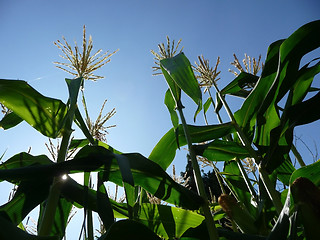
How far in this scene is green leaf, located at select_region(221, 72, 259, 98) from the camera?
4.30ft

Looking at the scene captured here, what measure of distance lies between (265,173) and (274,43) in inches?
20.6

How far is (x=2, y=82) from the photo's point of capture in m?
1.02

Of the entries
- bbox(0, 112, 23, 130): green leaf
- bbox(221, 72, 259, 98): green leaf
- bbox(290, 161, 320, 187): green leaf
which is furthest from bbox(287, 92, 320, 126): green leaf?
bbox(0, 112, 23, 130): green leaf

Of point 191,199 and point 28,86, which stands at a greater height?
point 28,86

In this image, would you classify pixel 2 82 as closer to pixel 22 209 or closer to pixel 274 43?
pixel 22 209

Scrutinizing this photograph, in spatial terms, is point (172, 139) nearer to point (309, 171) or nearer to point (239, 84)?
point (239, 84)

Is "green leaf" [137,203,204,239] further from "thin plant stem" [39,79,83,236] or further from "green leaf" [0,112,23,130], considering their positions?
"green leaf" [0,112,23,130]

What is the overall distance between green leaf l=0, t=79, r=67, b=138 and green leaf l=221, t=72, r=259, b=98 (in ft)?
2.57

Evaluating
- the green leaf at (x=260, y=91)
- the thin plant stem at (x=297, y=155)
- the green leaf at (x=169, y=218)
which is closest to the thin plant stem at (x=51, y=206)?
the green leaf at (x=169, y=218)

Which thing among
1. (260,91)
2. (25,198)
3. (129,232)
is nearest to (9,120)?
(25,198)

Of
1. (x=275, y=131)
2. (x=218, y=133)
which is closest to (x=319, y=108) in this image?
(x=275, y=131)

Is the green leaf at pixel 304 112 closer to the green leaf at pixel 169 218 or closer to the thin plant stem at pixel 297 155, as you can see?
the thin plant stem at pixel 297 155

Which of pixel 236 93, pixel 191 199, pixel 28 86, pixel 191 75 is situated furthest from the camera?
pixel 236 93

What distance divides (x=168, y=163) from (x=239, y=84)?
51cm
